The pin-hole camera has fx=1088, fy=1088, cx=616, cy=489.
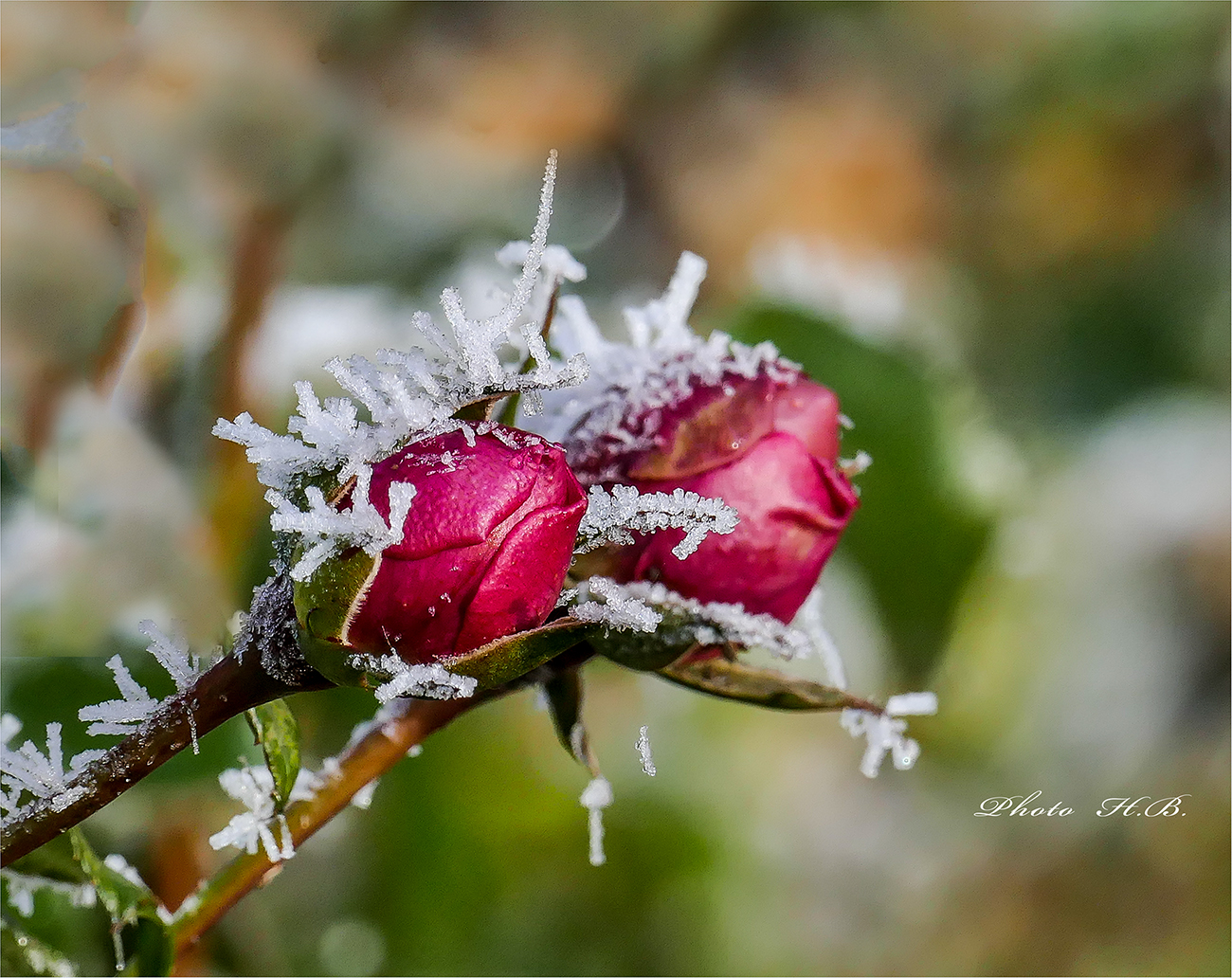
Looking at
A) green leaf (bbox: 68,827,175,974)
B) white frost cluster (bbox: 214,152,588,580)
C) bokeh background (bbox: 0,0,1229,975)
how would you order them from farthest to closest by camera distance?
bokeh background (bbox: 0,0,1229,975)
green leaf (bbox: 68,827,175,974)
white frost cluster (bbox: 214,152,588,580)

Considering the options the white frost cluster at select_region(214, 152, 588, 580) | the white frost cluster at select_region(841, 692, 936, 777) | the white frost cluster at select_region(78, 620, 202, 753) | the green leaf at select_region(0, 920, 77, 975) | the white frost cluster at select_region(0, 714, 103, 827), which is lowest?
the green leaf at select_region(0, 920, 77, 975)

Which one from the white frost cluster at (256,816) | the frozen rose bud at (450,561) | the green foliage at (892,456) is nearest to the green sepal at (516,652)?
the frozen rose bud at (450,561)

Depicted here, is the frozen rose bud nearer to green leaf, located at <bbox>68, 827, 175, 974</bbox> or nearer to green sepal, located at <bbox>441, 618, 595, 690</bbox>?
green sepal, located at <bbox>441, 618, 595, 690</bbox>

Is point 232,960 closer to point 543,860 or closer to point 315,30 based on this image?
point 543,860

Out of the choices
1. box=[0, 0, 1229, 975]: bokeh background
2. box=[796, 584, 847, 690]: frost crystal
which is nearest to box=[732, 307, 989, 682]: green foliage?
box=[0, 0, 1229, 975]: bokeh background

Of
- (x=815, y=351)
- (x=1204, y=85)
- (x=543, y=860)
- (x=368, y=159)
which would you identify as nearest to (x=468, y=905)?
(x=543, y=860)

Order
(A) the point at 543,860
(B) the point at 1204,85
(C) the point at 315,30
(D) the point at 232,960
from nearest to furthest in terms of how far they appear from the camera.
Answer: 1. (D) the point at 232,960
2. (A) the point at 543,860
3. (C) the point at 315,30
4. (B) the point at 1204,85
